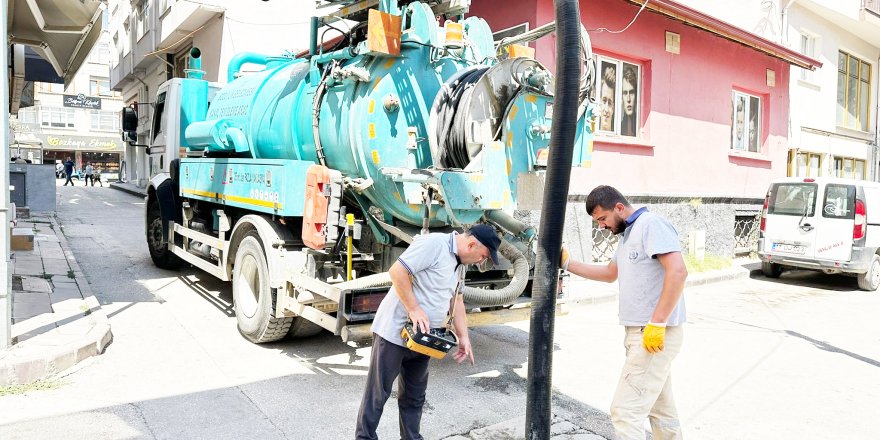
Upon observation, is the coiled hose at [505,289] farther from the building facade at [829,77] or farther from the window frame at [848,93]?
the window frame at [848,93]

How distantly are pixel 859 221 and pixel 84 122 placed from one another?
52110mm

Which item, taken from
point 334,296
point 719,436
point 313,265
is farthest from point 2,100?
point 719,436

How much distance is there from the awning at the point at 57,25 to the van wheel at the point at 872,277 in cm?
1257

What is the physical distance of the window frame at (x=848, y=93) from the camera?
60.4 ft

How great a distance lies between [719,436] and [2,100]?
575 cm

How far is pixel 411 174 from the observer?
4.67 m

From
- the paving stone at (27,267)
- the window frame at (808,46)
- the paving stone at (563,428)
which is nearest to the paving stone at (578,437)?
the paving stone at (563,428)

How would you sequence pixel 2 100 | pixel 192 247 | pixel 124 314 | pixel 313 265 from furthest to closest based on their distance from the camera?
1. pixel 192 247
2. pixel 124 314
3. pixel 313 265
4. pixel 2 100

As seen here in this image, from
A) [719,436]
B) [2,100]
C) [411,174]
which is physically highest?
[2,100]

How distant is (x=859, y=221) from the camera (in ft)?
34.2

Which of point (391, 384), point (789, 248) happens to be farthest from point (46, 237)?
point (789, 248)

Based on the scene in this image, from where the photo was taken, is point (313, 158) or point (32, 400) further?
point (313, 158)

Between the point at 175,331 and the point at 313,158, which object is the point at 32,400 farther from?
the point at 313,158

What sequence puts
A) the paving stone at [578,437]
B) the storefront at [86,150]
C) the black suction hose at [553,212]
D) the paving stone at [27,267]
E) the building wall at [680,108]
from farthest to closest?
the storefront at [86,150] → the building wall at [680,108] → the paving stone at [27,267] → the paving stone at [578,437] → the black suction hose at [553,212]
